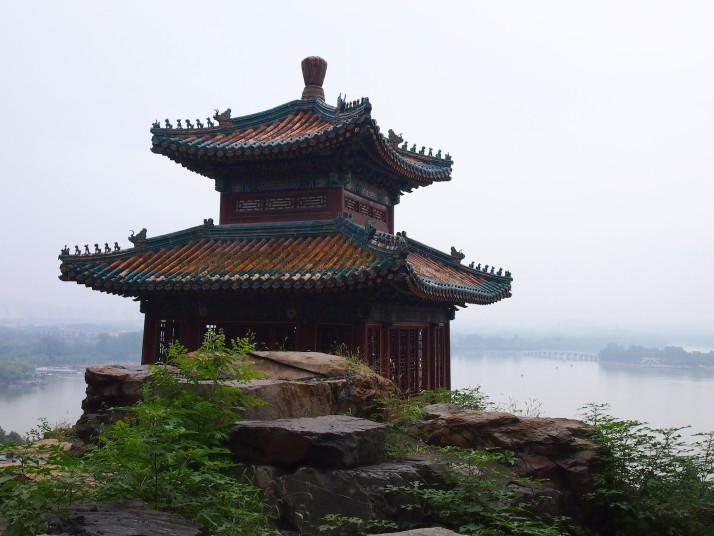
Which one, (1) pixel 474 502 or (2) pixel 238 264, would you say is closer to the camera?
(1) pixel 474 502

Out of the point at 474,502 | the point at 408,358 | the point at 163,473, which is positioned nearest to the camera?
the point at 163,473

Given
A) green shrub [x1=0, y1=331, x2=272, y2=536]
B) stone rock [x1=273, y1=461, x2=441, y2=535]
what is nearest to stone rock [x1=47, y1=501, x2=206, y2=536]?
green shrub [x1=0, y1=331, x2=272, y2=536]

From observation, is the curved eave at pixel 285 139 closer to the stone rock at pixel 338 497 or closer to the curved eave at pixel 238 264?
the curved eave at pixel 238 264

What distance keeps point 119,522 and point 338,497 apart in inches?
92.0

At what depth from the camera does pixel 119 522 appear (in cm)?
457

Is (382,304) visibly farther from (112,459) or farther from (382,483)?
(112,459)

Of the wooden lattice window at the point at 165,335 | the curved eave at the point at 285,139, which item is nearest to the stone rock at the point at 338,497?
the curved eave at the point at 285,139

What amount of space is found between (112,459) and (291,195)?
9056mm

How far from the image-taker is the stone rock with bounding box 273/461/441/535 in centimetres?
622

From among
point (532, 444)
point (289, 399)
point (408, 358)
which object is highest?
point (408, 358)

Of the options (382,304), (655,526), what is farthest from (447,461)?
(382,304)

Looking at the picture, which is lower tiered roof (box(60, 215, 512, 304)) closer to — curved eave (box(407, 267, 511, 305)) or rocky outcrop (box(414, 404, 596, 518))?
curved eave (box(407, 267, 511, 305))

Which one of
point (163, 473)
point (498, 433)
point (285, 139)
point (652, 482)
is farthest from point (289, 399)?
point (285, 139)

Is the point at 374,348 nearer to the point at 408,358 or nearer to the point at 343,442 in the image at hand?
the point at 408,358
